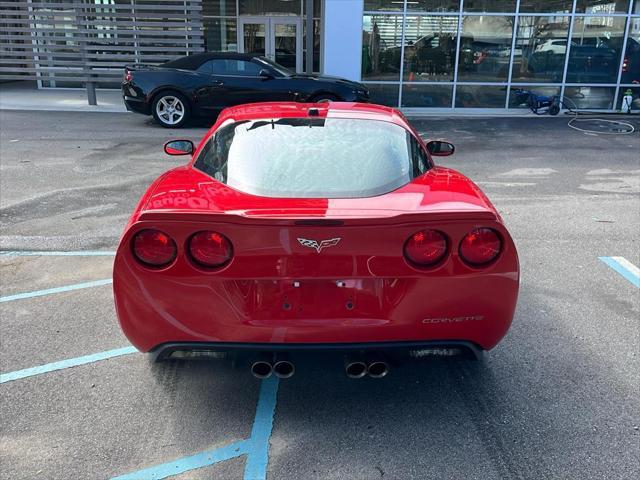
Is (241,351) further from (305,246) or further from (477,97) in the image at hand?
(477,97)

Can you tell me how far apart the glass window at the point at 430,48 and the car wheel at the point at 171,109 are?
6640 mm

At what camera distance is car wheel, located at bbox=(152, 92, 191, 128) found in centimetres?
1295

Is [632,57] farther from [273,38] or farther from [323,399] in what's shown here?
[323,399]

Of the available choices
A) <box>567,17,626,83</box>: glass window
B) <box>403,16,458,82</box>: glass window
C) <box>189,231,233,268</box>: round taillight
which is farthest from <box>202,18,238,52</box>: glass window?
<box>189,231,233,268</box>: round taillight

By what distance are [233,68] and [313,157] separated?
1013cm

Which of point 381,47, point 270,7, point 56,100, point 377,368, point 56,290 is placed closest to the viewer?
point 377,368

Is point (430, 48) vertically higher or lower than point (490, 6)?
lower

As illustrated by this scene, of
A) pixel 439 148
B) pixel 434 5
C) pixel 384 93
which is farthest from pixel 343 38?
pixel 439 148

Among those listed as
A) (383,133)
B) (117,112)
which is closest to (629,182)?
(383,133)

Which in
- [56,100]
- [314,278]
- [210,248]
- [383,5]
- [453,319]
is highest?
[383,5]

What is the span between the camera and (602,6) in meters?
16.1

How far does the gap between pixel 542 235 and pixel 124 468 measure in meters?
4.86

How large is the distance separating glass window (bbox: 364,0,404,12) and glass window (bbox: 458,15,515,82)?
1.81 meters

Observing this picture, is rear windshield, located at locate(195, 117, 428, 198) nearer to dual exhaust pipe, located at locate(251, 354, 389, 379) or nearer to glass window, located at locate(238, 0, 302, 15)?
dual exhaust pipe, located at locate(251, 354, 389, 379)
